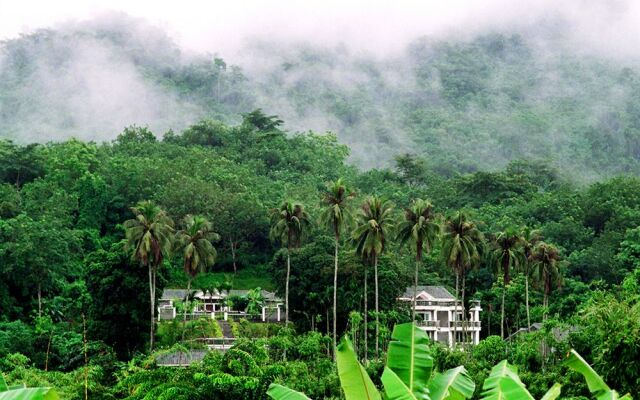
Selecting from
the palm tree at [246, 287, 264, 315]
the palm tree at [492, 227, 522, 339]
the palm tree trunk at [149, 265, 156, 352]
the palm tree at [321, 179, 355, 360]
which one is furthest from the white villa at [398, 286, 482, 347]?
the palm tree trunk at [149, 265, 156, 352]

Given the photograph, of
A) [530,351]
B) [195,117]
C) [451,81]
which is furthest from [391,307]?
[451,81]

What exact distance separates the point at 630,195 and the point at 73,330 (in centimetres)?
4930

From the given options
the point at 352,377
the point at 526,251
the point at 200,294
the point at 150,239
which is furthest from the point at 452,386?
the point at 200,294

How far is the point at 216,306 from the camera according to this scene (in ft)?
243

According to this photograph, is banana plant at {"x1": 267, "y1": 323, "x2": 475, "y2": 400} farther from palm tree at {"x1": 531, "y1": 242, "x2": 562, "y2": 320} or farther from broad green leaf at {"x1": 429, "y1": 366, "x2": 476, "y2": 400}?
palm tree at {"x1": 531, "y1": 242, "x2": 562, "y2": 320}

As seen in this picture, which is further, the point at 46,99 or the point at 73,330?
the point at 46,99

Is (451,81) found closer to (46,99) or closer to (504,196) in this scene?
(46,99)

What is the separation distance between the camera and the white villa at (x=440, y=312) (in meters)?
71.0

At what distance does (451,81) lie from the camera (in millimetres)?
179250

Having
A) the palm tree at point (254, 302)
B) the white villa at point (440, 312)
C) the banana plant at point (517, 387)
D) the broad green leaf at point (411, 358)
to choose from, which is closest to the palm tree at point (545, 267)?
the white villa at point (440, 312)

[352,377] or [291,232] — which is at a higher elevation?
[291,232]

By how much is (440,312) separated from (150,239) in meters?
24.8

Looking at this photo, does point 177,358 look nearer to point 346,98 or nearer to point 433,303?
point 433,303

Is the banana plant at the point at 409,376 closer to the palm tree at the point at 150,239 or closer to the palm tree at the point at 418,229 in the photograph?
the palm tree at the point at 150,239
